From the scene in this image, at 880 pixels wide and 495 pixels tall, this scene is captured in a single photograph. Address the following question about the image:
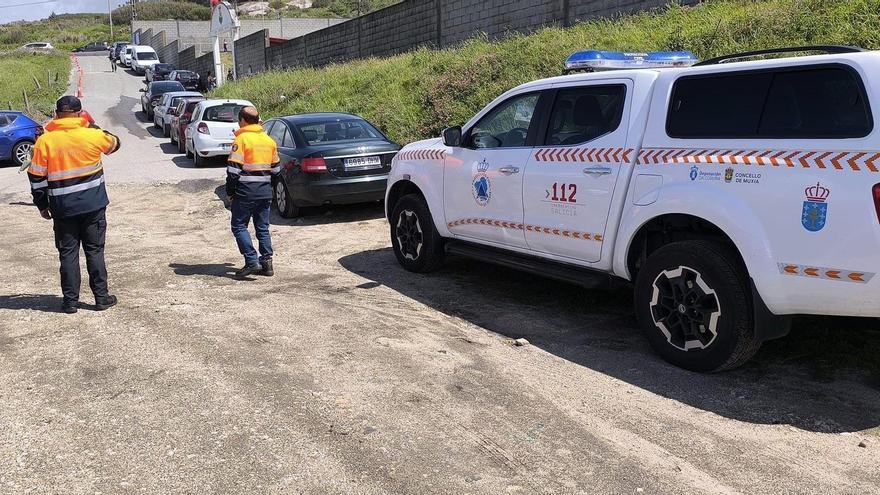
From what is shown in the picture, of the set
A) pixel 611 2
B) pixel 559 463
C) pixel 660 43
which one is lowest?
pixel 559 463

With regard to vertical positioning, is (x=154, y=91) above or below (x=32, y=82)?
below

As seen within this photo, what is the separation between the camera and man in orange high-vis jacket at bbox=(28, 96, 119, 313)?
6.30 m

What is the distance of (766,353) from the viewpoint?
5188 mm

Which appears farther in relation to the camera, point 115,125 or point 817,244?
point 115,125

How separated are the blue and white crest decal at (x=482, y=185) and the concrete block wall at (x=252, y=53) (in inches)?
1318

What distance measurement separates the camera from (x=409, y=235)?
774 centimetres

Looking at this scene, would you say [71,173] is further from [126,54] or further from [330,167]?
[126,54]

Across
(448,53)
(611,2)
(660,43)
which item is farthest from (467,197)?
(448,53)

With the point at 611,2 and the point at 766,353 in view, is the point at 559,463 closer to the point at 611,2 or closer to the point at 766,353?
the point at 766,353

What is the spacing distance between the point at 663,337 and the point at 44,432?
3.72m

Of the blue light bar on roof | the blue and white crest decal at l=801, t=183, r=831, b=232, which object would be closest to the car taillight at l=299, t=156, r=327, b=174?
the blue light bar on roof

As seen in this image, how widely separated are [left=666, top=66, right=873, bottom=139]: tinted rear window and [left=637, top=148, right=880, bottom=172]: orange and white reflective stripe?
11 centimetres

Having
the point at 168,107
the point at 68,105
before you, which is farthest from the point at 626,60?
the point at 168,107

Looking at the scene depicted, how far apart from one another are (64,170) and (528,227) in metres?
3.82
